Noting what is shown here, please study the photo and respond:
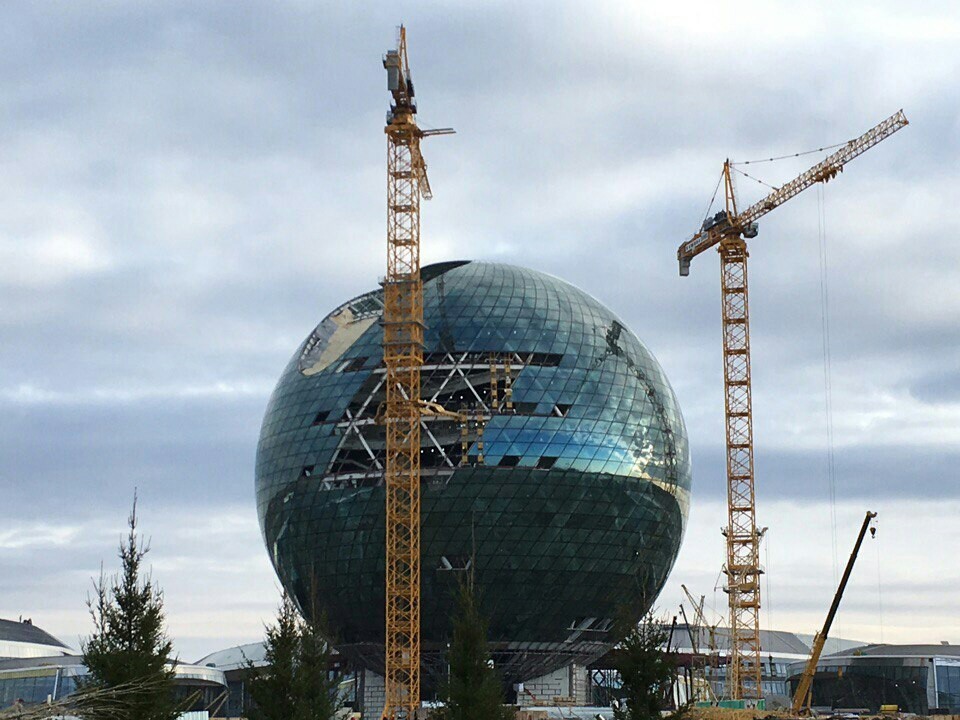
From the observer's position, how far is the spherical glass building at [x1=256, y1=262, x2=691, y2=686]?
67.3 metres

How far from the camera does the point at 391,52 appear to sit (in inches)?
2945

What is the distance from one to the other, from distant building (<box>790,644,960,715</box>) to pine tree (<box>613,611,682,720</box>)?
7598 centimetres

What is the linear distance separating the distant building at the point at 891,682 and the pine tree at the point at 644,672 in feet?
249

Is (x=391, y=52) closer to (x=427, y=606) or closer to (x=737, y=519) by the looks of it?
(x=427, y=606)

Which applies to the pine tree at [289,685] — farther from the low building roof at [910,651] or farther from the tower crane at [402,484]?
the low building roof at [910,651]

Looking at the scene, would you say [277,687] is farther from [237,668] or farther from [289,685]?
[237,668]

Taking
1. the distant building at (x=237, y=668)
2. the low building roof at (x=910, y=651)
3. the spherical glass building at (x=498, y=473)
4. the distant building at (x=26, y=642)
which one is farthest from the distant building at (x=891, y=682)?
the distant building at (x=26, y=642)

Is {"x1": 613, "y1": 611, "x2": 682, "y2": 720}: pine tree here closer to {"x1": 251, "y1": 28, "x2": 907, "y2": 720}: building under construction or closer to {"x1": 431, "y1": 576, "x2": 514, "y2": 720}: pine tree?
{"x1": 431, "y1": 576, "x2": 514, "y2": 720}: pine tree

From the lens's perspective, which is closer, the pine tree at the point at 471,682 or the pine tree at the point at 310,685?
the pine tree at the point at 471,682

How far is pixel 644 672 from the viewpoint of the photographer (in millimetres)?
41500

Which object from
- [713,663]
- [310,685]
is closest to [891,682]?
[713,663]

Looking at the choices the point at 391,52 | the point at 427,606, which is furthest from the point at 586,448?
the point at 391,52

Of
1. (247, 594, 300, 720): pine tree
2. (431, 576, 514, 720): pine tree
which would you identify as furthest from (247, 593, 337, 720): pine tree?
(431, 576, 514, 720): pine tree

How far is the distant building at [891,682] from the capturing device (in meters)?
113
